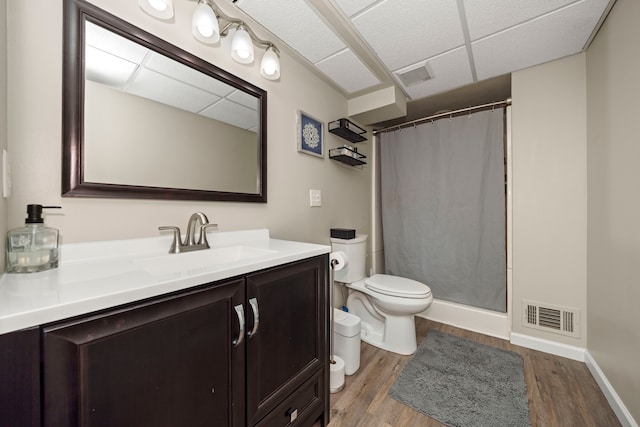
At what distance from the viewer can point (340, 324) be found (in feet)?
5.04

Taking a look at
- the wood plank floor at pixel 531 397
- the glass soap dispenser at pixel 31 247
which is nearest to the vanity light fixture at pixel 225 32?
the glass soap dispenser at pixel 31 247

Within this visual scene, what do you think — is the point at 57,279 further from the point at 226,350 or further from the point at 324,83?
the point at 324,83

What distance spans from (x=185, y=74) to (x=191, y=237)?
0.77 meters

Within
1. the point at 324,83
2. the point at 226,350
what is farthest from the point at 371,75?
the point at 226,350

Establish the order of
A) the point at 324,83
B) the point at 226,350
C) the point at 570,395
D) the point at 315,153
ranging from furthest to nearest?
the point at 324,83 < the point at 315,153 < the point at 570,395 < the point at 226,350

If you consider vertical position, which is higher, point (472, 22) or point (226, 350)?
point (472, 22)

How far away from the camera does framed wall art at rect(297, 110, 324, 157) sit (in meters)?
1.70

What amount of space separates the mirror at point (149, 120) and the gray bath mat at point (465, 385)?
1.45 meters

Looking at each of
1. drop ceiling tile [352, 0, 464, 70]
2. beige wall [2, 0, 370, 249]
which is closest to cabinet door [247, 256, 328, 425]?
beige wall [2, 0, 370, 249]

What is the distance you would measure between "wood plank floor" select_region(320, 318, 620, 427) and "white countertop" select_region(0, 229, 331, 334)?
2.90 feet

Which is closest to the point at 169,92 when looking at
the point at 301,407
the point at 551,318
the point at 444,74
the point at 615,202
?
the point at 301,407

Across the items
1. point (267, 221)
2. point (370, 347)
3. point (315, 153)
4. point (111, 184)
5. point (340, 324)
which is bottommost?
point (370, 347)

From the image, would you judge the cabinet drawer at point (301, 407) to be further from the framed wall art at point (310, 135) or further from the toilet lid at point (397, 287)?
the framed wall art at point (310, 135)

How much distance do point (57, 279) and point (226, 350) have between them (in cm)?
49
